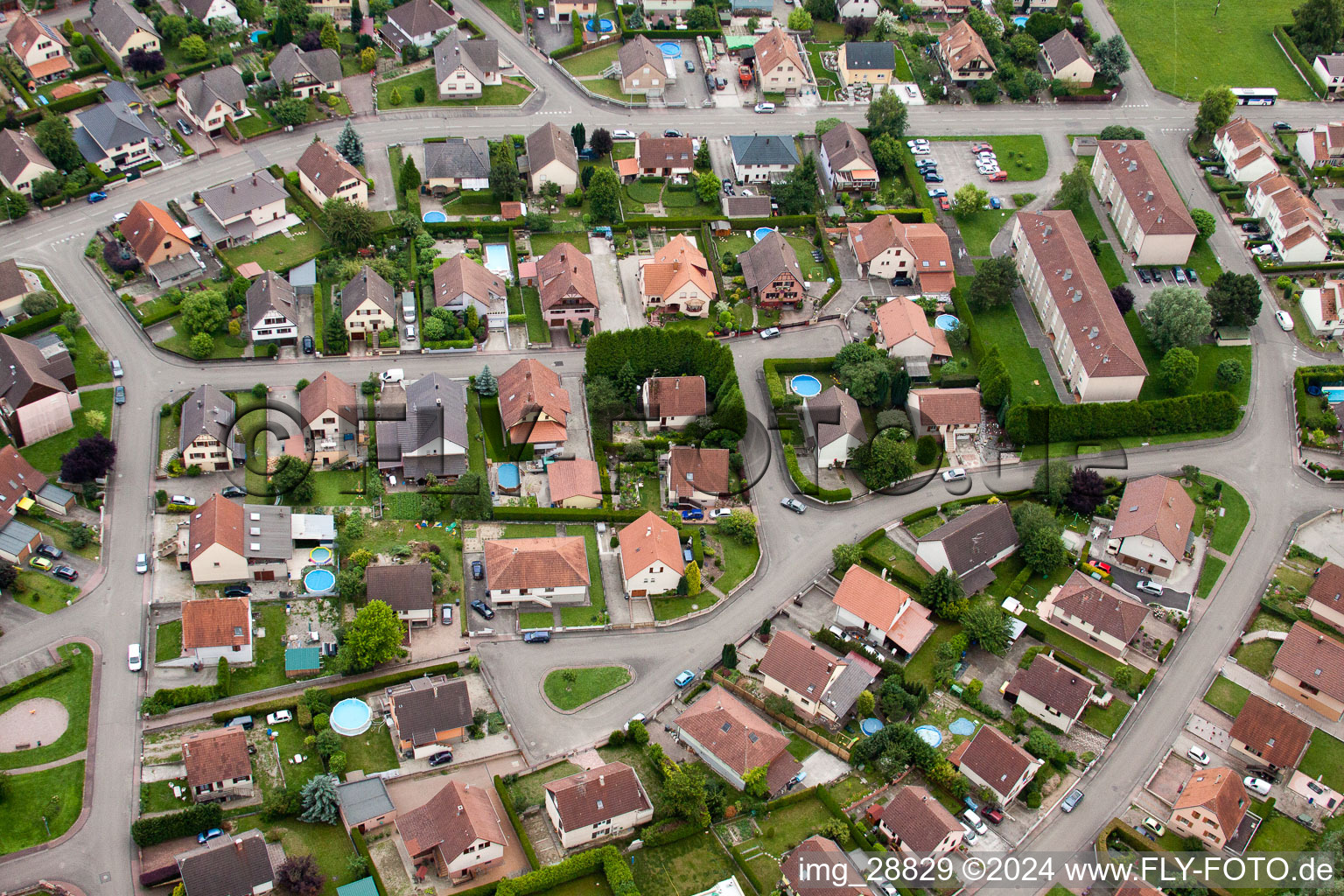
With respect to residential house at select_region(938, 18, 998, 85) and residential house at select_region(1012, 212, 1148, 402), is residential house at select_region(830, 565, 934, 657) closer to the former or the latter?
residential house at select_region(1012, 212, 1148, 402)

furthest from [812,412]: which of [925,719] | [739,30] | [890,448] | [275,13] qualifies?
[275,13]

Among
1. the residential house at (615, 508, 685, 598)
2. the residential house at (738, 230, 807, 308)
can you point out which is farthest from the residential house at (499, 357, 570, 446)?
the residential house at (738, 230, 807, 308)

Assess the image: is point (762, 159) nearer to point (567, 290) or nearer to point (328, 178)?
point (567, 290)

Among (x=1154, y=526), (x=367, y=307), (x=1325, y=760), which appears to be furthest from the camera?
(x=367, y=307)

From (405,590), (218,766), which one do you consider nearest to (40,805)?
(218,766)

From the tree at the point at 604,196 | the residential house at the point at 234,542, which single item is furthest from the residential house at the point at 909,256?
the residential house at the point at 234,542

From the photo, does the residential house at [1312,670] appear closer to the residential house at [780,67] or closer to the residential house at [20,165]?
the residential house at [780,67]
